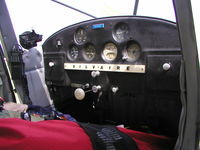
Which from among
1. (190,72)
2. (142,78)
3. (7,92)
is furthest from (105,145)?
(7,92)

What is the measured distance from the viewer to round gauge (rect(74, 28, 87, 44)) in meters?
1.48

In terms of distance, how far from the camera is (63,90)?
1763 mm

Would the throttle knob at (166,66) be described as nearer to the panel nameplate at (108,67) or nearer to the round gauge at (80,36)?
the panel nameplate at (108,67)

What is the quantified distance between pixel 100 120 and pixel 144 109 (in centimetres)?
51

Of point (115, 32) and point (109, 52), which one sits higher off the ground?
point (115, 32)

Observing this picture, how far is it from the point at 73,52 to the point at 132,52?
2.08 feet

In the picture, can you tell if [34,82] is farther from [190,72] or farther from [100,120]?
[190,72]

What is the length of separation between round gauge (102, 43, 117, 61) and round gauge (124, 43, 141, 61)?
0.36ft

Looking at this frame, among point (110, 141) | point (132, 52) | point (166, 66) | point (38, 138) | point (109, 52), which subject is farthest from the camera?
point (109, 52)

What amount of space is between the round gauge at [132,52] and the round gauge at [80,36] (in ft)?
1.44

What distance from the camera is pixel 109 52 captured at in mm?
1372

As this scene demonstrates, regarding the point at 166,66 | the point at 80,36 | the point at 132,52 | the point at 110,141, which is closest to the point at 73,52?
the point at 80,36

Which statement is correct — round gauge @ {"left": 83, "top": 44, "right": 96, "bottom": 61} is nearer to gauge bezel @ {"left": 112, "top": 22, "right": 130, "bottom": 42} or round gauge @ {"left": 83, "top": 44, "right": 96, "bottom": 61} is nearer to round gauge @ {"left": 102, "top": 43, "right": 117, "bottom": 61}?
round gauge @ {"left": 102, "top": 43, "right": 117, "bottom": 61}

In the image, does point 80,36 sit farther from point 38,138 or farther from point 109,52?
point 38,138
